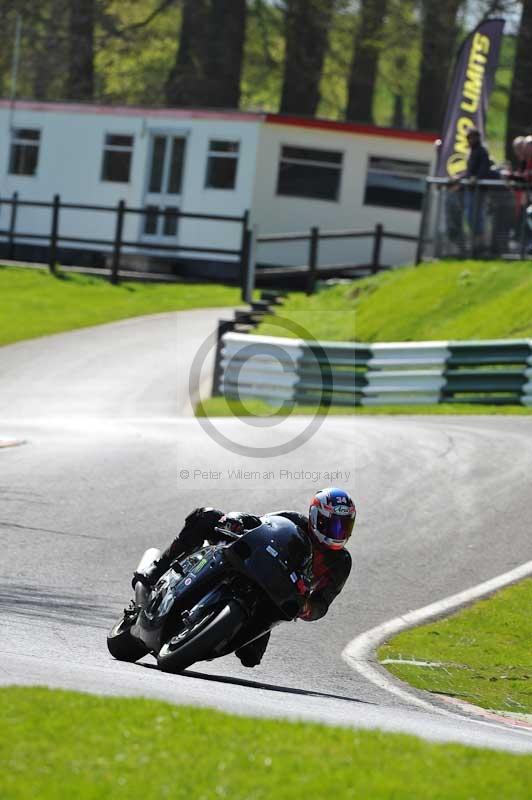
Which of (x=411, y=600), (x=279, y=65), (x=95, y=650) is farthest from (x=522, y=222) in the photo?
(x=279, y=65)

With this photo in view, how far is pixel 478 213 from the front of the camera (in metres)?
25.7

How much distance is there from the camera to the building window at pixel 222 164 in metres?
37.6

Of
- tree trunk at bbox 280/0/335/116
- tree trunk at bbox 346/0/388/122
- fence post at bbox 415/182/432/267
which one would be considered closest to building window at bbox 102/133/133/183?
tree trunk at bbox 280/0/335/116

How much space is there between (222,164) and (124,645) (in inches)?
1173

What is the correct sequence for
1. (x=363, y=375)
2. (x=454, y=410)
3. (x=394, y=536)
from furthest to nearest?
1. (x=363, y=375)
2. (x=454, y=410)
3. (x=394, y=536)

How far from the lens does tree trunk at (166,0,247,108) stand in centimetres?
4372

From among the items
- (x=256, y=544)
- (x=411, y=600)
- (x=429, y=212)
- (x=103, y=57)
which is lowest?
(x=411, y=600)

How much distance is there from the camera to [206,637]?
27.0ft

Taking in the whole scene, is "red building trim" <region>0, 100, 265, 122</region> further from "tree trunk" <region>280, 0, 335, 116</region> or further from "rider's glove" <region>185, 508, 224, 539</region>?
"rider's glove" <region>185, 508, 224, 539</region>

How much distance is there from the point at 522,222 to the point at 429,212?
10.1 ft

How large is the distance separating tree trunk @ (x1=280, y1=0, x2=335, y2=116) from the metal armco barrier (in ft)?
73.8

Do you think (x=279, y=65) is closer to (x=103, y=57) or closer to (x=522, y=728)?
(x=103, y=57)

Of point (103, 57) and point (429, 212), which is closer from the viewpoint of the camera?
point (429, 212)

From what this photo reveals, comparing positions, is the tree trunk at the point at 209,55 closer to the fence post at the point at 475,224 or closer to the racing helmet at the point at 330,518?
the fence post at the point at 475,224
